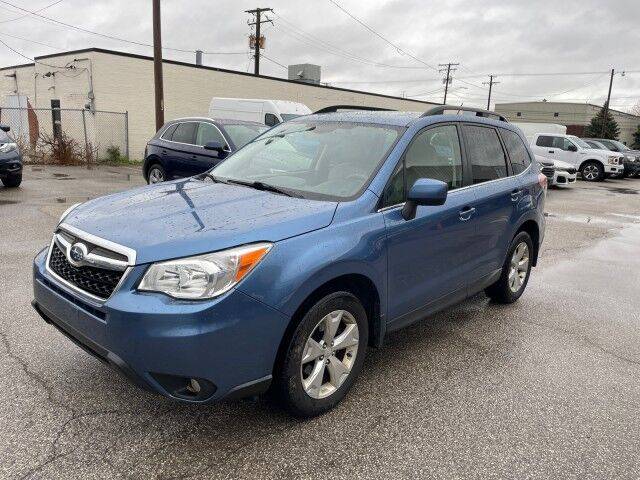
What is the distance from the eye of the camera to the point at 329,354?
290 cm

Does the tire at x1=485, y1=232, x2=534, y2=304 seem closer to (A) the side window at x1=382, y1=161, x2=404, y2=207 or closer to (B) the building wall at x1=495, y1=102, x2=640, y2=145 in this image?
(A) the side window at x1=382, y1=161, x2=404, y2=207

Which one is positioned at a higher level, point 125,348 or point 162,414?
point 125,348

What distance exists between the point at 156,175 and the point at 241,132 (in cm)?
231

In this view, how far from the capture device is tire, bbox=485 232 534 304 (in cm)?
477

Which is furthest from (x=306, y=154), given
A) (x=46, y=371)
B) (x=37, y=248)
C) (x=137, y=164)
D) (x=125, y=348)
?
(x=137, y=164)

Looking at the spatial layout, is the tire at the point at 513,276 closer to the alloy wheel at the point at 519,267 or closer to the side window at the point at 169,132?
the alloy wheel at the point at 519,267

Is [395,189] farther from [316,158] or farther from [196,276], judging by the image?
[196,276]

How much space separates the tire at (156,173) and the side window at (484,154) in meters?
7.38

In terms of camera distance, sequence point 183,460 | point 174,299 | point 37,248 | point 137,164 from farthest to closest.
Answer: point 137,164
point 37,248
point 183,460
point 174,299

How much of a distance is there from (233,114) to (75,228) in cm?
1485

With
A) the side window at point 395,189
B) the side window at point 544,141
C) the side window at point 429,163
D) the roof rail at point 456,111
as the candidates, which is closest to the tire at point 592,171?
the side window at point 544,141

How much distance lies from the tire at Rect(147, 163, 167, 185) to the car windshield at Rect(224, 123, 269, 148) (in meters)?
1.75

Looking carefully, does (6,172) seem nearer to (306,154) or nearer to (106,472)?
(306,154)

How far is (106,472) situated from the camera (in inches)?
94.3
